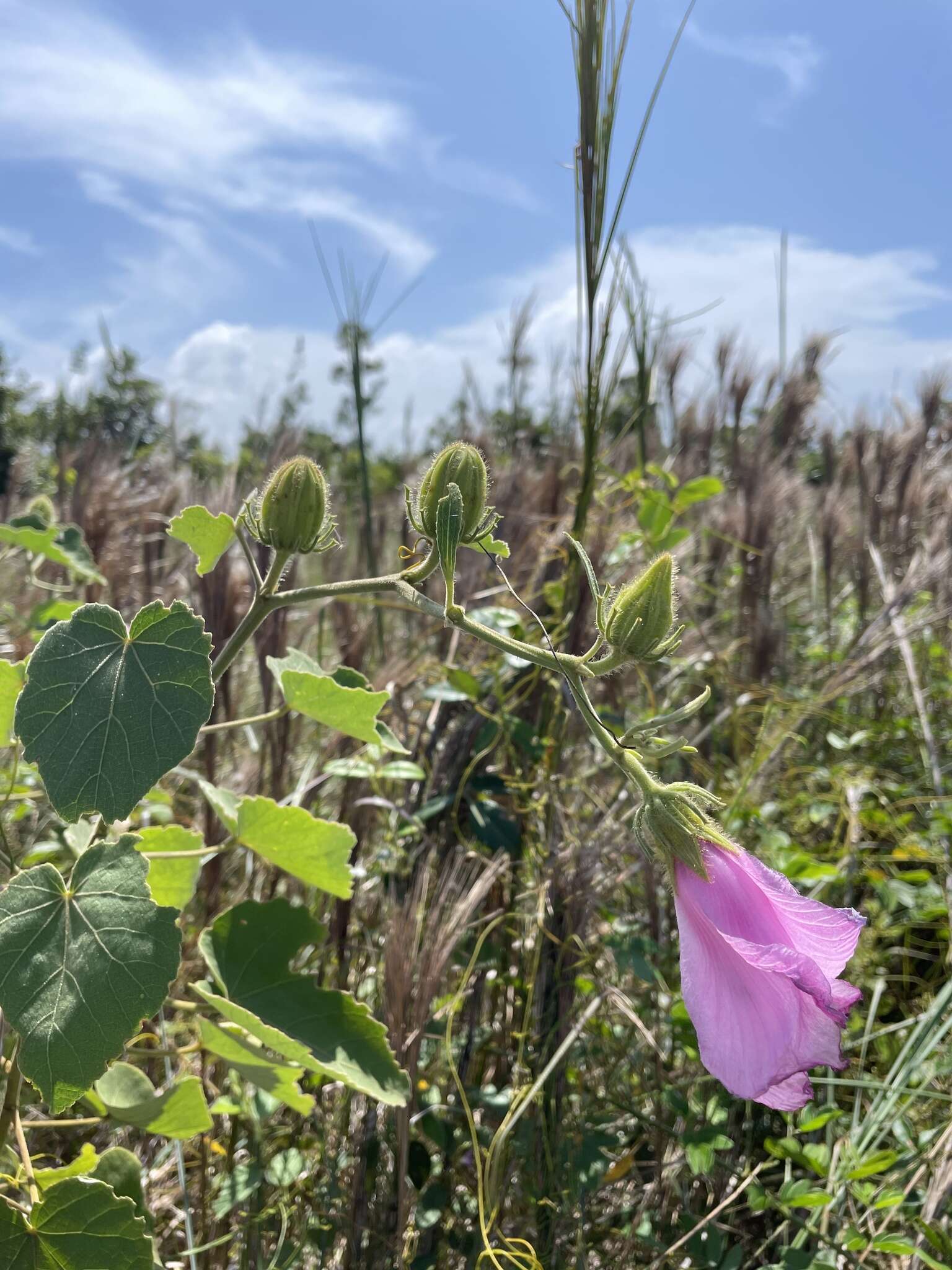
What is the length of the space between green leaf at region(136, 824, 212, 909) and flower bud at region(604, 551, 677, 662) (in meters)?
0.53

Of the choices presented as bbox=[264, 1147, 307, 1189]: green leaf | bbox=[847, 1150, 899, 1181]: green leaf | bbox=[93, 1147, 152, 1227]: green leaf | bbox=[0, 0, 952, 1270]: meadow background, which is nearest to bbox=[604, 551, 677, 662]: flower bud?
bbox=[0, 0, 952, 1270]: meadow background

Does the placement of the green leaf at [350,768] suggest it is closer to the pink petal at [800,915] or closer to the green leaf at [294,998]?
the green leaf at [294,998]

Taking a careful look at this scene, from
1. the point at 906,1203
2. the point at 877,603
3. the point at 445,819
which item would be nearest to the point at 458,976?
the point at 445,819

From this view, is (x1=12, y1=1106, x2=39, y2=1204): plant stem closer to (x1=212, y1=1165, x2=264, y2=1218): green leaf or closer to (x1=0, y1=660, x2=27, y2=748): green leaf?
(x1=0, y1=660, x2=27, y2=748): green leaf

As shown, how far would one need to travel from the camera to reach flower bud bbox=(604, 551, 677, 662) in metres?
0.60

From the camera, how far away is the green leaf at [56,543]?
4.42 feet

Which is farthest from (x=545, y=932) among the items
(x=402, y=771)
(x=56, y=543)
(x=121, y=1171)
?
(x=56, y=543)

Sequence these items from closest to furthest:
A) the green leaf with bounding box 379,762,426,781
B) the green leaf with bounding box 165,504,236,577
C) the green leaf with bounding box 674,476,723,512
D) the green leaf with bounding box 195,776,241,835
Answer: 1. the green leaf with bounding box 165,504,236,577
2. the green leaf with bounding box 195,776,241,835
3. the green leaf with bounding box 379,762,426,781
4. the green leaf with bounding box 674,476,723,512

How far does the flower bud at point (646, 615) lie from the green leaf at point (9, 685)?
0.47 m

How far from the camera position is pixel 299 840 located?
2.93 ft

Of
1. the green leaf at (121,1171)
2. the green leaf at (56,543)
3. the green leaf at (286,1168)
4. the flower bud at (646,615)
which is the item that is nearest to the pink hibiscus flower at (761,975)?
the flower bud at (646,615)

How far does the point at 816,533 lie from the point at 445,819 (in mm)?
3073

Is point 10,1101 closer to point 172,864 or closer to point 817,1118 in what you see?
point 172,864

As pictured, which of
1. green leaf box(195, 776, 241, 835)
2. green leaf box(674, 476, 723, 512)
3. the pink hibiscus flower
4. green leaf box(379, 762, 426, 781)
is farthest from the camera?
green leaf box(674, 476, 723, 512)
